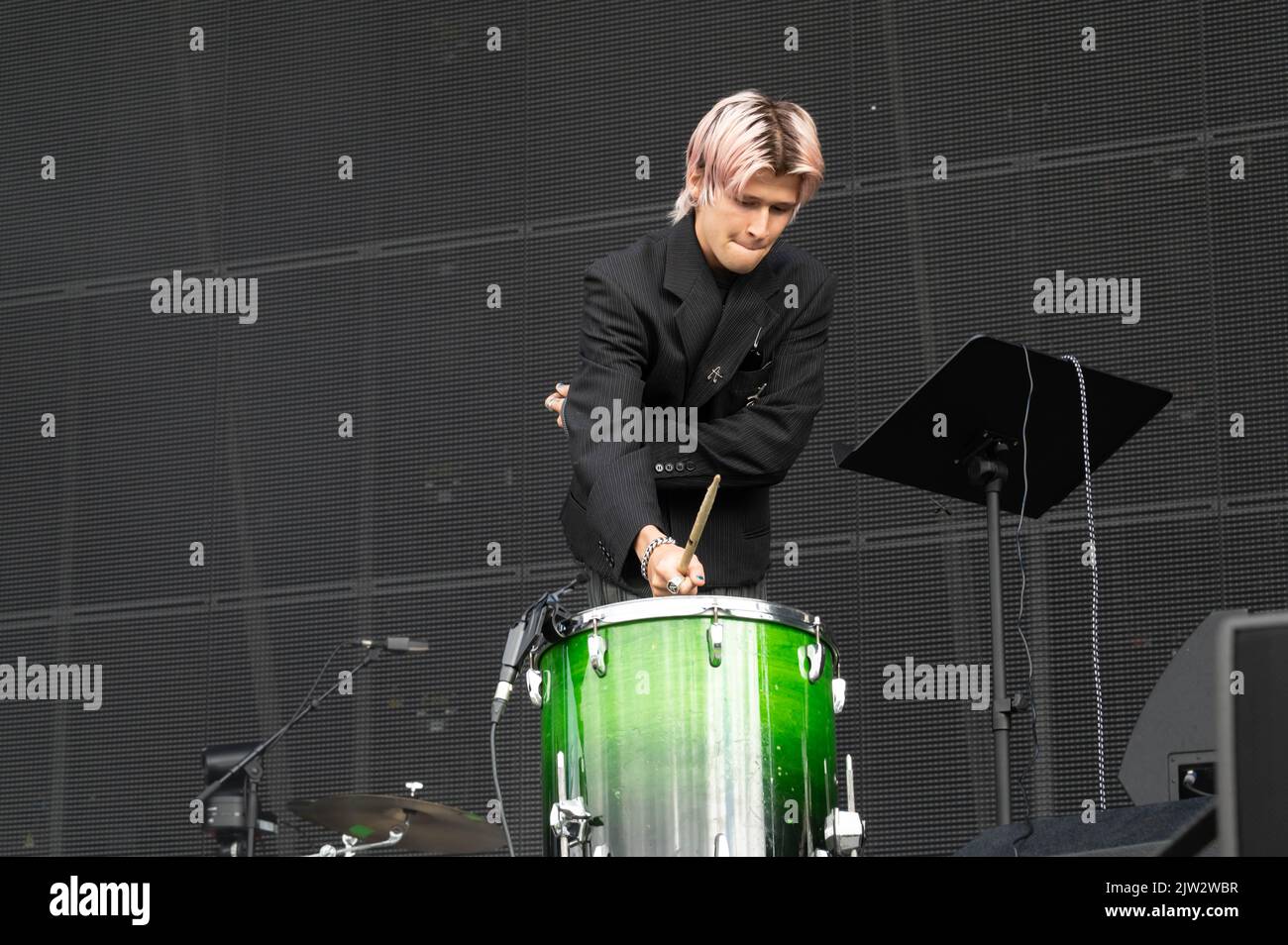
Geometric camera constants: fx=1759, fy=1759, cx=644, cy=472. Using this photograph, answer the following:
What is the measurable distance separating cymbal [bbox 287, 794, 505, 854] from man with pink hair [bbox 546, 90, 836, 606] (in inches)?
57.6

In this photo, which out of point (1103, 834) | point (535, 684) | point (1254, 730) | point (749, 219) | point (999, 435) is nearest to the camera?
point (1254, 730)

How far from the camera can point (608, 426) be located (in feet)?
10.3

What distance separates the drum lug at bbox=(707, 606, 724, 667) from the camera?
9.09ft

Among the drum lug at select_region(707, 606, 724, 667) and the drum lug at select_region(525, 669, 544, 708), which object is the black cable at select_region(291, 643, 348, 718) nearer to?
the drum lug at select_region(525, 669, 544, 708)

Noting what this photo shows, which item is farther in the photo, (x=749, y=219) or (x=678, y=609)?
(x=749, y=219)

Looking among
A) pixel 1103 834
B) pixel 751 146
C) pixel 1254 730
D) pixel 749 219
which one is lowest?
pixel 1103 834

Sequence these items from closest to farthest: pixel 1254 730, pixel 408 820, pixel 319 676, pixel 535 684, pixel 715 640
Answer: pixel 1254 730, pixel 715 640, pixel 535 684, pixel 408 820, pixel 319 676

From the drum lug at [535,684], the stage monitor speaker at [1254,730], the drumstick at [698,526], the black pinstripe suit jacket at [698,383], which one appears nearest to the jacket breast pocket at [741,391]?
the black pinstripe suit jacket at [698,383]

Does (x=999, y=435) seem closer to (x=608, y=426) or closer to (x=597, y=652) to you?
(x=608, y=426)

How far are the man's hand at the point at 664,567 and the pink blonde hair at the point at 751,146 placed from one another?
67cm

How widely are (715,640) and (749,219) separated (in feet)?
2.88

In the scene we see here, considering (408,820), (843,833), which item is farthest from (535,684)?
(408,820)
